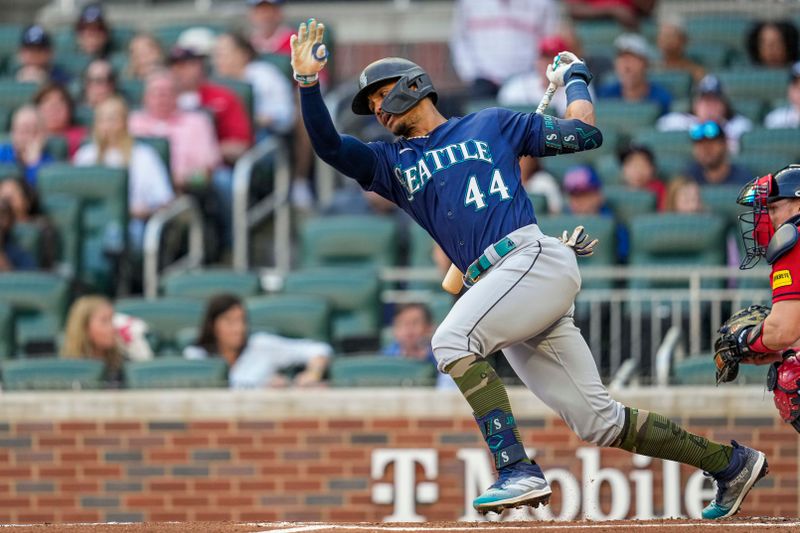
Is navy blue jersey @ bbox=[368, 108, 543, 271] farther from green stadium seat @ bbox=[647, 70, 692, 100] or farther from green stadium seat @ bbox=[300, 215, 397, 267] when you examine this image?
green stadium seat @ bbox=[647, 70, 692, 100]

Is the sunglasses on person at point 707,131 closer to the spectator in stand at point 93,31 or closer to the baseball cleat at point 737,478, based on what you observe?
the baseball cleat at point 737,478

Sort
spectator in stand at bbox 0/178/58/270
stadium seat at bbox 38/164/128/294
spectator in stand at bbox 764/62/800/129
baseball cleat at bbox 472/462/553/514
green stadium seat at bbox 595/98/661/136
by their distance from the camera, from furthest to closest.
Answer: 1. green stadium seat at bbox 595/98/661/136
2. spectator in stand at bbox 764/62/800/129
3. stadium seat at bbox 38/164/128/294
4. spectator in stand at bbox 0/178/58/270
5. baseball cleat at bbox 472/462/553/514

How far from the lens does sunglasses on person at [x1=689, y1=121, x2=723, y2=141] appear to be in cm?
1023

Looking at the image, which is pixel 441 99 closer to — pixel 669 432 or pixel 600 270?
pixel 600 270

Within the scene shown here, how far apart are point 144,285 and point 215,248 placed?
96 cm

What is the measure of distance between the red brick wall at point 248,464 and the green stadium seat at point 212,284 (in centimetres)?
136

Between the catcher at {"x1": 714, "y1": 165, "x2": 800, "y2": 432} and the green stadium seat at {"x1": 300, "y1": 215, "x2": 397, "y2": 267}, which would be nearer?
the catcher at {"x1": 714, "y1": 165, "x2": 800, "y2": 432}

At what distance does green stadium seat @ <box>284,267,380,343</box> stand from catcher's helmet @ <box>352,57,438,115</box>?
12.7ft

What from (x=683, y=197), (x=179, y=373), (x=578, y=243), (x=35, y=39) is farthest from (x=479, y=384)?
(x=35, y=39)

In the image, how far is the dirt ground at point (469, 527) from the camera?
18.7 feet

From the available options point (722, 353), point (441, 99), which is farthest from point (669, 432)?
point (441, 99)

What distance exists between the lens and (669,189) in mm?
10070

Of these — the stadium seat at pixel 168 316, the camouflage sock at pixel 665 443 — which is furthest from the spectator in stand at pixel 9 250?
the camouflage sock at pixel 665 443

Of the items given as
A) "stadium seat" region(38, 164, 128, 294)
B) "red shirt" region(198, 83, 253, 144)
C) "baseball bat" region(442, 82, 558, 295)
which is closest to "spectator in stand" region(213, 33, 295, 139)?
"red shirt" region(198, 83, 253, 144)
